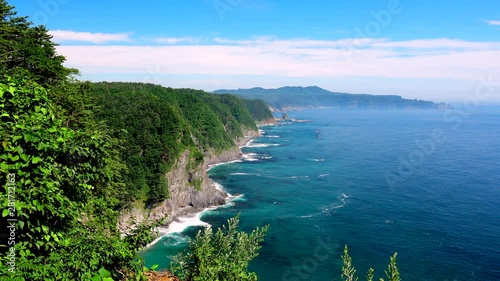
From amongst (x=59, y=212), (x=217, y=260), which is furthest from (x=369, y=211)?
(x=59, y=212)

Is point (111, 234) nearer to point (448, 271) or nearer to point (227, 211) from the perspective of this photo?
point (448, 271)

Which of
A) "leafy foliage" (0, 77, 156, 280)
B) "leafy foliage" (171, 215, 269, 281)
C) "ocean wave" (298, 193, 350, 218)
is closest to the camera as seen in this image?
"leafy foliage" (0, 77, 156, 280)

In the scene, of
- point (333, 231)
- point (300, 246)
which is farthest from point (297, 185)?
point (300, 246)

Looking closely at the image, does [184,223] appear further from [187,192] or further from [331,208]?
[331,208]

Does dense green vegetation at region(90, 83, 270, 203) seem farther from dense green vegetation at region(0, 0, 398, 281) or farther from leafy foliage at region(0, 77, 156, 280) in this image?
leafy foliage at region(0, 77, 156, 280)

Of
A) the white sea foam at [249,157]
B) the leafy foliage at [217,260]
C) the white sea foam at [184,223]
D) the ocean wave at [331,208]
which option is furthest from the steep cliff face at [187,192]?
the leafy foliage at [217,260]

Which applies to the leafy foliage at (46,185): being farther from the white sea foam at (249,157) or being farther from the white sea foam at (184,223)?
the white sea foam at (249,157)

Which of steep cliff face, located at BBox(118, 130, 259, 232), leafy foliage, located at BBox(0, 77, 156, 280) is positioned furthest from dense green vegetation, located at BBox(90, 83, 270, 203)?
leafy foliage, located at BBox(0, 77, 156, 280)
